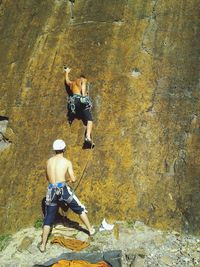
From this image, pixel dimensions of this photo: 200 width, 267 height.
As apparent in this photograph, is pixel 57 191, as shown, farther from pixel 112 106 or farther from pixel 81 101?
pixel 112 106

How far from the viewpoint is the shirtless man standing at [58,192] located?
869cm

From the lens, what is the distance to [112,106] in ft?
34.3

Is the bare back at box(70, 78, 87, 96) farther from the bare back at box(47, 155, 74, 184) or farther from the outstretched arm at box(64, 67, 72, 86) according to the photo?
the bare back at box(47, 155, 74, 184)

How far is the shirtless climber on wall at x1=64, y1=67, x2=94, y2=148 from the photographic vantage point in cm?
1014

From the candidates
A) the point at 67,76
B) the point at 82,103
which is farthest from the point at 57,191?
the point at 67,76

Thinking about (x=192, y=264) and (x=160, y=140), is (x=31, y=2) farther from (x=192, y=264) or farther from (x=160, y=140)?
(x=192, y=264)

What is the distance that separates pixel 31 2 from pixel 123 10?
8.51 ft

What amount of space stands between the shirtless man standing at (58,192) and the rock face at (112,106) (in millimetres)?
927

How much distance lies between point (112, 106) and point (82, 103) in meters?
0.74

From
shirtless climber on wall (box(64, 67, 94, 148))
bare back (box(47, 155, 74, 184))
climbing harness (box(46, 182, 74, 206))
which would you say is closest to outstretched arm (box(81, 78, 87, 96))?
shirtless climber on wall (box(64, 67, 94, 148))

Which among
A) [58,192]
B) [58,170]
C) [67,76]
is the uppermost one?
[67,76]

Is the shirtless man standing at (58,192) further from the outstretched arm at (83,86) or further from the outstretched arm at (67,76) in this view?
the outstretched arm at (67,76)

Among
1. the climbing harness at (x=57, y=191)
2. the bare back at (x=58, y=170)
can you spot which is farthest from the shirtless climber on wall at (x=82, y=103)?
the climbing harness at (x=57, y=191)

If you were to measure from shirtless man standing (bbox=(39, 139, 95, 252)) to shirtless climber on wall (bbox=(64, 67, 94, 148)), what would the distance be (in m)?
1.40
